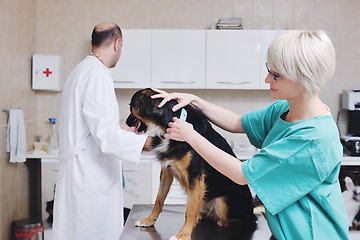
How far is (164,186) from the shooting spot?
1614 millimetres

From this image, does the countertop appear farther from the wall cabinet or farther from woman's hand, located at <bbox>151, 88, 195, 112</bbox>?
the wall cabinet

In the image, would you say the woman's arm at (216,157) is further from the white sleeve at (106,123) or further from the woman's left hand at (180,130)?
the white sleeve at (106,123)

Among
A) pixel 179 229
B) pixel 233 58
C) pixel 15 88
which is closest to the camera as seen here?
pixel 179 229

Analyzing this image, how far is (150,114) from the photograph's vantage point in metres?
1.49

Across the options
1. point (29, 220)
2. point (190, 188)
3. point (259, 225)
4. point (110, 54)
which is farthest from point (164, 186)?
point (29, 220)

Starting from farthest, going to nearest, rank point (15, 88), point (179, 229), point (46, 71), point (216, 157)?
point (46, 71) < point (15, 88) < point (179, 229) < point (216, 157)

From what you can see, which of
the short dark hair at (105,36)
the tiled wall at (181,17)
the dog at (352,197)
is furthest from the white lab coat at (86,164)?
the dog at (352,197)

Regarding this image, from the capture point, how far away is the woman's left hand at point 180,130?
130 cm

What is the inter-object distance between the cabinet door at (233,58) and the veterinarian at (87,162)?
Result: 1.71 m

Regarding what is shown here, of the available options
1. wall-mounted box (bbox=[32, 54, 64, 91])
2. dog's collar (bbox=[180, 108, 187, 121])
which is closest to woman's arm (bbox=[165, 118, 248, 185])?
dog's collar (bbox=[180, 108, 187, 121])

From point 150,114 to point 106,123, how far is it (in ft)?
2.33

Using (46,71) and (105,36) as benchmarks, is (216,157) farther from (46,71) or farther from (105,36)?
(46,71)

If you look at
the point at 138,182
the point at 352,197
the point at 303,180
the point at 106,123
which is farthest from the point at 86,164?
the point at 352,197

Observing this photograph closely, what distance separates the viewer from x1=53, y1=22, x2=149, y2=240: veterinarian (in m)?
2.19
